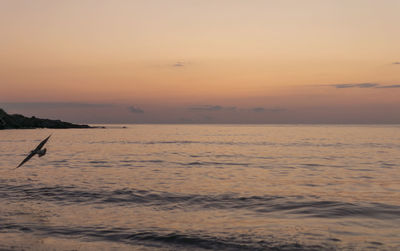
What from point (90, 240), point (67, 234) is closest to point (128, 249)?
point (90, 240)

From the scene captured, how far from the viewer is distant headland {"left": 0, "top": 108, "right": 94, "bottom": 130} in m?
135

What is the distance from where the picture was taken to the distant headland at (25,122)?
13518cm

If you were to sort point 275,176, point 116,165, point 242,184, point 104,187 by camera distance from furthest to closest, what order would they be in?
point 116,165
point 275,176
point 242,184
point 104,187

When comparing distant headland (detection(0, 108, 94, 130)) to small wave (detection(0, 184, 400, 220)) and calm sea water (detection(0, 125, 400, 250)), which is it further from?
small wave (detection(0, 184, 400, 220))

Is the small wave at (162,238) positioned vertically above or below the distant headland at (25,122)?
below

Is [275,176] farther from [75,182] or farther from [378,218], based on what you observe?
[75,182]

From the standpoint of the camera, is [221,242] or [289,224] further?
[289,224]

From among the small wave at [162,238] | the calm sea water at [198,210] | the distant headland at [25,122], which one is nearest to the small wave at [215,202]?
the calm sea water at [198,210]

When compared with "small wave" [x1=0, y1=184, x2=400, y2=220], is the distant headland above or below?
above

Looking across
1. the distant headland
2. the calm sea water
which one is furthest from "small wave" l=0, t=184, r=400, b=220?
the distant headland

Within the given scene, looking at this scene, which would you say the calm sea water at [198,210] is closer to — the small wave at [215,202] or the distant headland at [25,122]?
the small wave at [215,202]

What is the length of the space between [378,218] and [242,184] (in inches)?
344

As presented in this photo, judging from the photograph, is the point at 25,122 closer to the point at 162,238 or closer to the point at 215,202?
the point at 215,202

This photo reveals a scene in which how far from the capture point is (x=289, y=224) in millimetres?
11875
